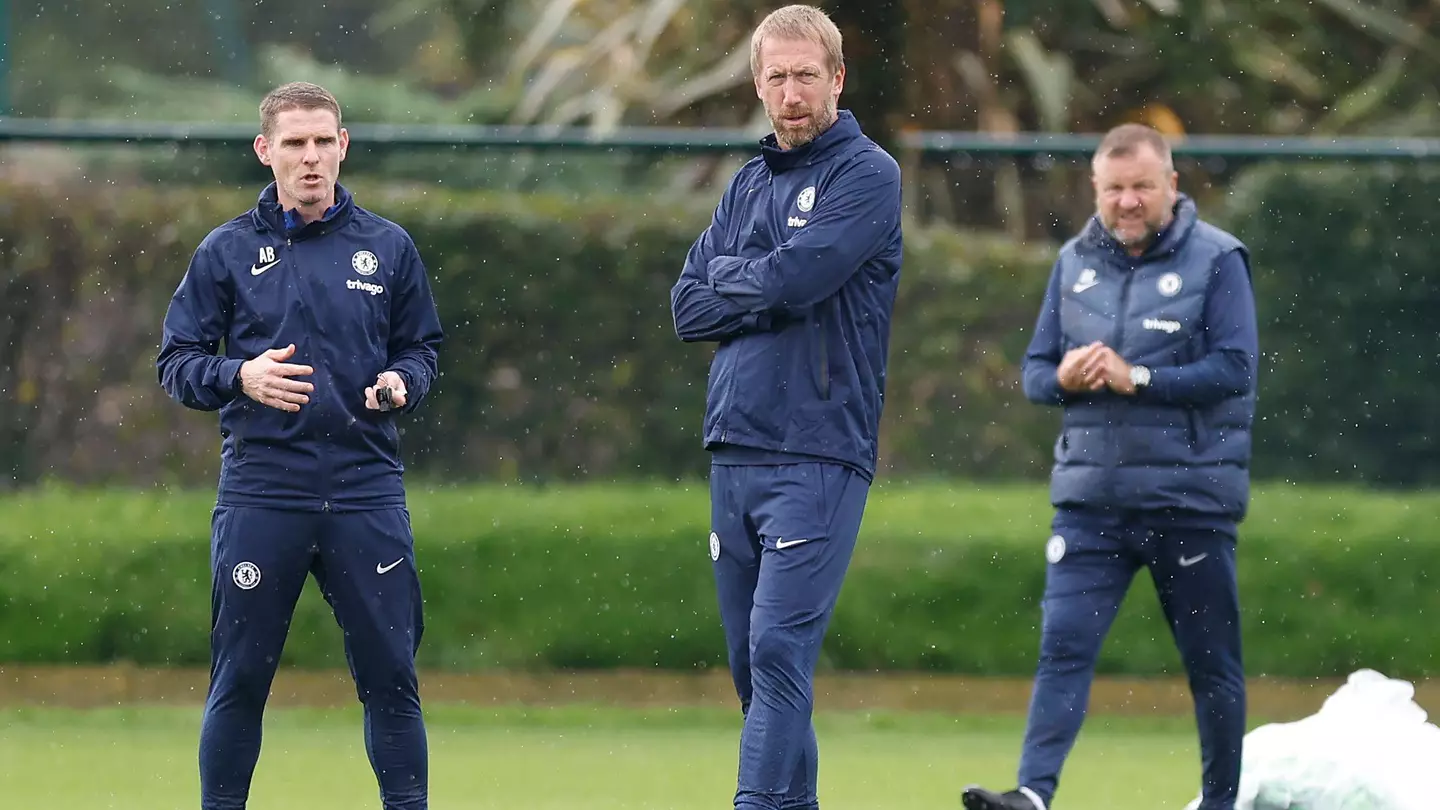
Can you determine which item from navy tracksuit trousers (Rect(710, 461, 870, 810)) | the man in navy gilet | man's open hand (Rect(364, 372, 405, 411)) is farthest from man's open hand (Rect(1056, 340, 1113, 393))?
man's open hand (Rect(364, 372, 405, 411))

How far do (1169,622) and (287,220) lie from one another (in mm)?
2831

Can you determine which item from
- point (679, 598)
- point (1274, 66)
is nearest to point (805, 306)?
point (679, 598)

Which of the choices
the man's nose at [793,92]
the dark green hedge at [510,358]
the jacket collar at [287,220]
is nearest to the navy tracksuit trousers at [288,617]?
the jacket collar at [287,220]

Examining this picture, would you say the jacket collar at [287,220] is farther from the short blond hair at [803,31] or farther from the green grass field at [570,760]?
the green grass field at [570,760]

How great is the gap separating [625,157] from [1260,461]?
11.1 feet

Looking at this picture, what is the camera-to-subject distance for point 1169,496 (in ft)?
22.0

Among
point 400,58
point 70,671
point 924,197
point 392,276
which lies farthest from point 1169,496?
point 400,58

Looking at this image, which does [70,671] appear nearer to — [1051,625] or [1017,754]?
[1017,754]

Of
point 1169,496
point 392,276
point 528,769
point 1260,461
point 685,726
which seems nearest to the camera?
point 392,276

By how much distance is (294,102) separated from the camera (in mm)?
5887

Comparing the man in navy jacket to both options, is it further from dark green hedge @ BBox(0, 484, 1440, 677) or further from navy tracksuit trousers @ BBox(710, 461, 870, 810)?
dark green hedge @ BBox(0, 484, 1440, 677)

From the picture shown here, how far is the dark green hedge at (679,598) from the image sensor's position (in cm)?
1032

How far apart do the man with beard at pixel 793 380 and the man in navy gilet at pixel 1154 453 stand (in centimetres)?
114

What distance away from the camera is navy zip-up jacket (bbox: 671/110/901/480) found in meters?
5.68
